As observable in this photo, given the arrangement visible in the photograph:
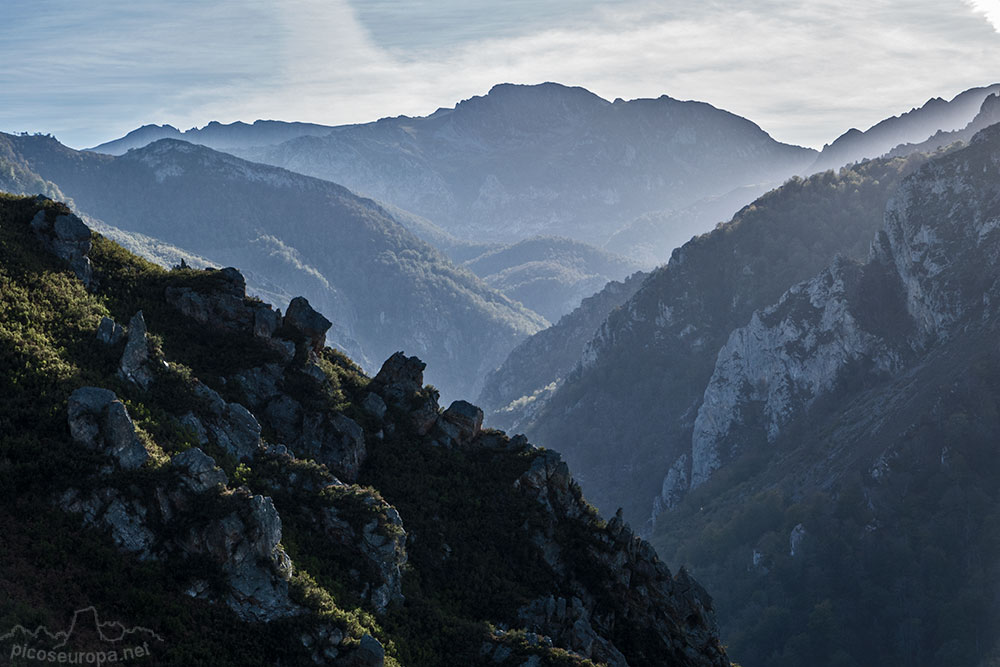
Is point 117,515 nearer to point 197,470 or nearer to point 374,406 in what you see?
point 197,470

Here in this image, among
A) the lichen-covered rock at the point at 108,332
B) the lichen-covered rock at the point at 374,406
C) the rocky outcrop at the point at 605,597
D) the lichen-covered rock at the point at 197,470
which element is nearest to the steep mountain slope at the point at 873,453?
the rocky outcrop at the point at 605,597

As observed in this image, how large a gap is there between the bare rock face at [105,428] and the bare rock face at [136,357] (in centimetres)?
437

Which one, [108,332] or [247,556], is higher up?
[108,332]

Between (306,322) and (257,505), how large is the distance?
1644cm

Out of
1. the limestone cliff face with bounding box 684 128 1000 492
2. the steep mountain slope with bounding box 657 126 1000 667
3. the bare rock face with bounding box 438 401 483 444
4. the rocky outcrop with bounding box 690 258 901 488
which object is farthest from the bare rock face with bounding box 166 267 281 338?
the rocky outcrop with bounding box 690 258 901 488

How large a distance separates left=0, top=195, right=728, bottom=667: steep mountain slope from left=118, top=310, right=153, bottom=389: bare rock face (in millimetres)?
77

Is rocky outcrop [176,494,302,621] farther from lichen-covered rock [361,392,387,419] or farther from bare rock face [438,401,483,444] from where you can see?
bare rock face [438,401,483,444]

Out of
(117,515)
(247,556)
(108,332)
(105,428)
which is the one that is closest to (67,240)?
(108,332)

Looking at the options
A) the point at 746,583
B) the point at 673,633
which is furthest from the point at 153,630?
the point at 746,583

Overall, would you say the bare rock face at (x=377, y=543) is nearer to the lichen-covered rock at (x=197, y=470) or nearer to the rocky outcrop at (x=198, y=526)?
the rocky outcrop at (x=198, y=526)

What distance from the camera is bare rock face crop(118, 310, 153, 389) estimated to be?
32.7 m

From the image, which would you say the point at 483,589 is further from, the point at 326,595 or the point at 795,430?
the point at 795,430

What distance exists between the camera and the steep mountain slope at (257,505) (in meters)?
25.6

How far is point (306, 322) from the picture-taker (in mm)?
42906
